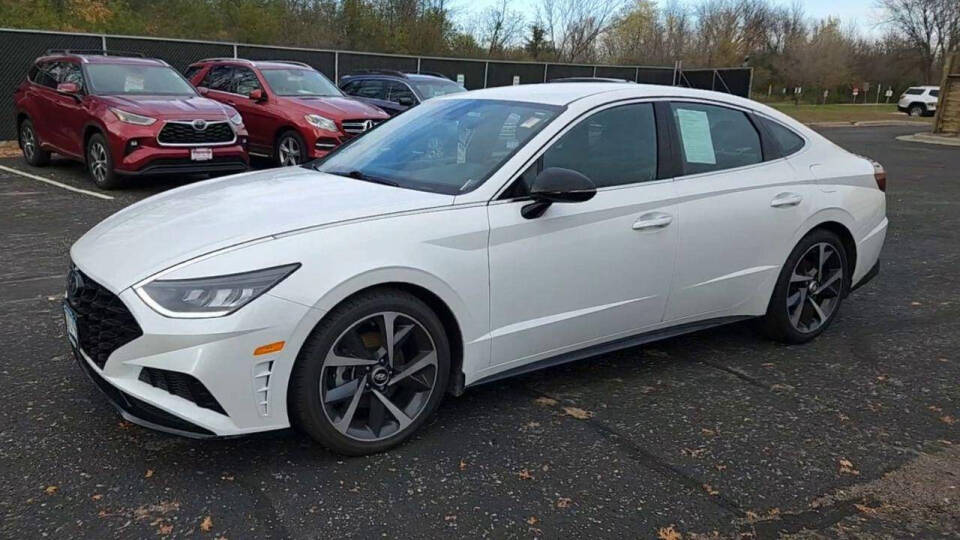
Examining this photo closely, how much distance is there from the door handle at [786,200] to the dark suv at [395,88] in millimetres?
9286

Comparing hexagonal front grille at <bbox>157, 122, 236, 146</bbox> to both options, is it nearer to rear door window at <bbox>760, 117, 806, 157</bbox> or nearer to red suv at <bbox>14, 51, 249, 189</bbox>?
red suv at <bbox>14, 51, 249, 189</bbox>

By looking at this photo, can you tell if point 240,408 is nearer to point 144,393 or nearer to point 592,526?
point 144,393

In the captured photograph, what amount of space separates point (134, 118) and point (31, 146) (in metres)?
3.39

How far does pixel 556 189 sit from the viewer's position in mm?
3334

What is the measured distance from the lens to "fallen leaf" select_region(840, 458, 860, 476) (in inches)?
126

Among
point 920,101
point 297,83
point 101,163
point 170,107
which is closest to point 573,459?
point 170,107

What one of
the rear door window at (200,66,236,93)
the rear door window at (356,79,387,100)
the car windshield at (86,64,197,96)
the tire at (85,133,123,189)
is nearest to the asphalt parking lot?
Answer: the tire at (85,133,123,189)

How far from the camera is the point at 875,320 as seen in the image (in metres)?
5.32

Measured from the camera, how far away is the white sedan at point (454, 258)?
2805mm

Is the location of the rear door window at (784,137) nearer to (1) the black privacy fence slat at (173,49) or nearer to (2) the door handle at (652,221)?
(2) the door handle at (652,221)

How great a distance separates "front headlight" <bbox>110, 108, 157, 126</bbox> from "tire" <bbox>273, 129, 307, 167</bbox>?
209cm

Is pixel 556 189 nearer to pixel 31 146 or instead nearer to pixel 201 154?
pixel 201 154

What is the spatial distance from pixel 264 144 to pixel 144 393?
362 inches

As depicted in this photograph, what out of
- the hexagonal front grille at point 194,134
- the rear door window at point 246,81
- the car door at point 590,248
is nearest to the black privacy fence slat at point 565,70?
the rear door window at point 246,81
